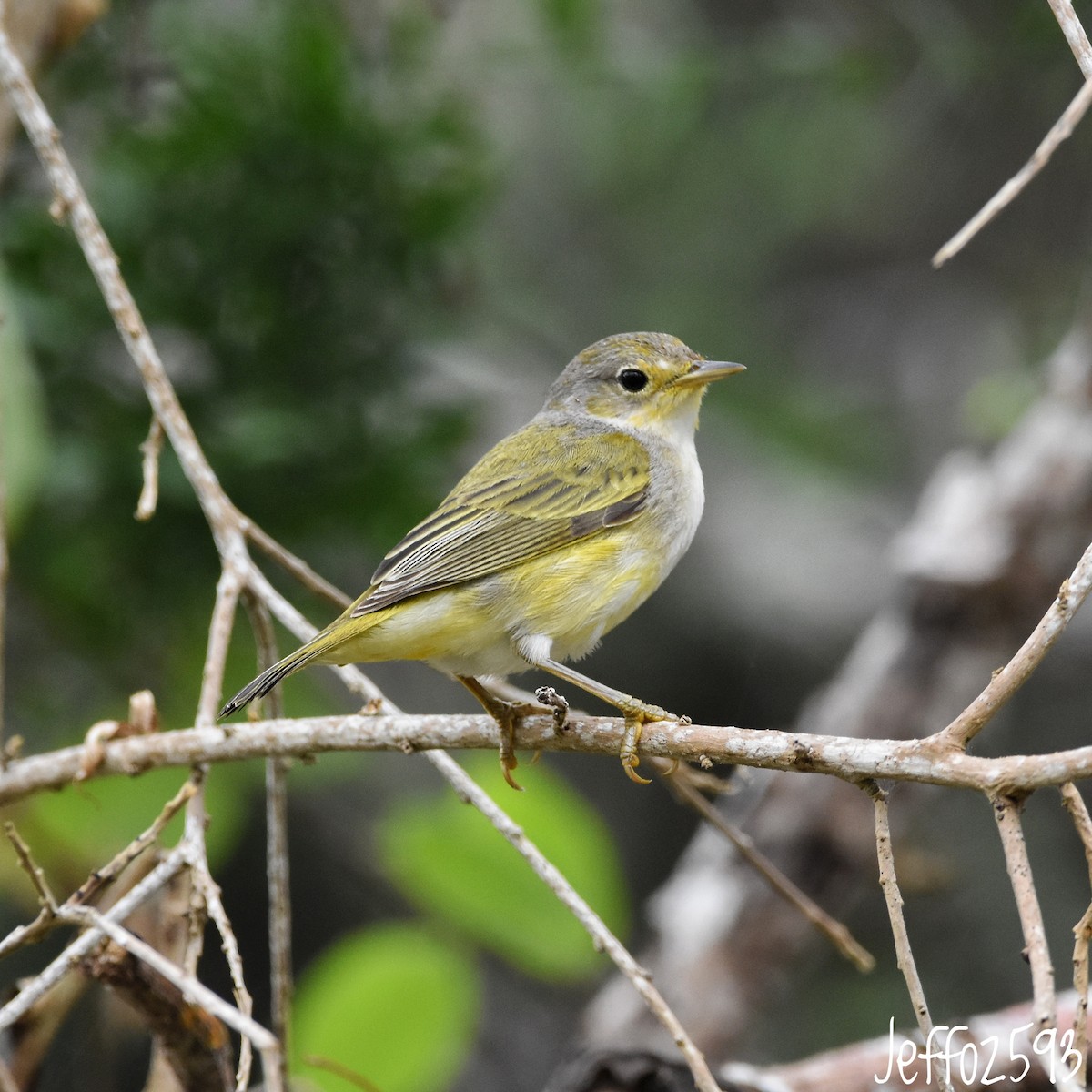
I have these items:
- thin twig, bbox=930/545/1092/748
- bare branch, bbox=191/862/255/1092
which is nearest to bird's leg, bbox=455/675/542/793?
bare branch, bbox=191/862/255/1092

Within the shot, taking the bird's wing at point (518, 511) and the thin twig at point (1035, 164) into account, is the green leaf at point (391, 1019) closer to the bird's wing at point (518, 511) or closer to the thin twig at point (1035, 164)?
the bird's wing at point (518, 511)

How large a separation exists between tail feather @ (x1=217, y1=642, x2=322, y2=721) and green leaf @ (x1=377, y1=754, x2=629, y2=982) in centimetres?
105

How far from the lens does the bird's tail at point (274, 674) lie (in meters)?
2.93

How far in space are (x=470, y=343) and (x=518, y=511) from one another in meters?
2.08

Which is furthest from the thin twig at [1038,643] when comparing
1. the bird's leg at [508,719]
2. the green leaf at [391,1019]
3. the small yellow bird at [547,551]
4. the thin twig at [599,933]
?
the green leaf at [391,1019]

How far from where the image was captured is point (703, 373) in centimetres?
421

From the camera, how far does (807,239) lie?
23.8 ft

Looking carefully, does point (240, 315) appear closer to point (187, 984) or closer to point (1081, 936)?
point (187, 984)

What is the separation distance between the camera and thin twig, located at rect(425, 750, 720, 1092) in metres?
2.22

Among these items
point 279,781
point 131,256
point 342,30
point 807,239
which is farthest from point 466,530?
point 807,239

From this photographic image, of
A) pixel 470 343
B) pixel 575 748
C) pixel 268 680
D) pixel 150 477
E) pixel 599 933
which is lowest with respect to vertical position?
pixel 599 933

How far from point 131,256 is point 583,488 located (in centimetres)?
180

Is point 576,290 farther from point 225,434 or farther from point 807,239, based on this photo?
point 225,434

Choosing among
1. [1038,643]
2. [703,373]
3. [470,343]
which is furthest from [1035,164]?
[470,343]
